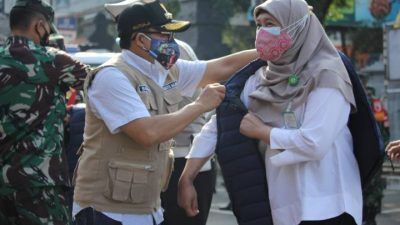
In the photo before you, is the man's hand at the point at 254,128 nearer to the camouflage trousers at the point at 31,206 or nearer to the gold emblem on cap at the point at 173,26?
the gold emblem on cap at the point at 173,26

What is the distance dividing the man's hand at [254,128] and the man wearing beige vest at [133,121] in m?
0.17

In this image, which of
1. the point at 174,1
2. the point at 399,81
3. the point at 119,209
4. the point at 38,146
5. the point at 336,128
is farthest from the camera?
the point at 174,1

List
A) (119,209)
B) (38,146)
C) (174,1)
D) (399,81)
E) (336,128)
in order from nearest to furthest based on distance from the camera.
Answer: (336,128) → (119,209) → (38,146) → (399,81) → (174,1)

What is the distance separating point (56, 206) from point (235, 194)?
3.18 feet

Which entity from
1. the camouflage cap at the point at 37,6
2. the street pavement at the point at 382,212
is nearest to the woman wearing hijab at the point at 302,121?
the camouflage cap at the point at 37,6

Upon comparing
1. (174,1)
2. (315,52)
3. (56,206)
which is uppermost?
(315,52)

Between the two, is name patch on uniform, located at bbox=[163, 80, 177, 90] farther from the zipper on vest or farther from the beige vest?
the zipper on vest

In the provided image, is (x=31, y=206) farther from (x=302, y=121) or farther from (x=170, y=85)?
(x=302, y=121)

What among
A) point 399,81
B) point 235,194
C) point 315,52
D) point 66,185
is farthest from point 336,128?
point 399,81

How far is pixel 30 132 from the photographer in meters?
3.65

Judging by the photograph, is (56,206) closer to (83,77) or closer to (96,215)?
(96,215)

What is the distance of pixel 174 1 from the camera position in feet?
47.8

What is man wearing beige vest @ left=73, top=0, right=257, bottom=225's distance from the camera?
3260mm

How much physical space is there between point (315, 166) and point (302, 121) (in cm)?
21
